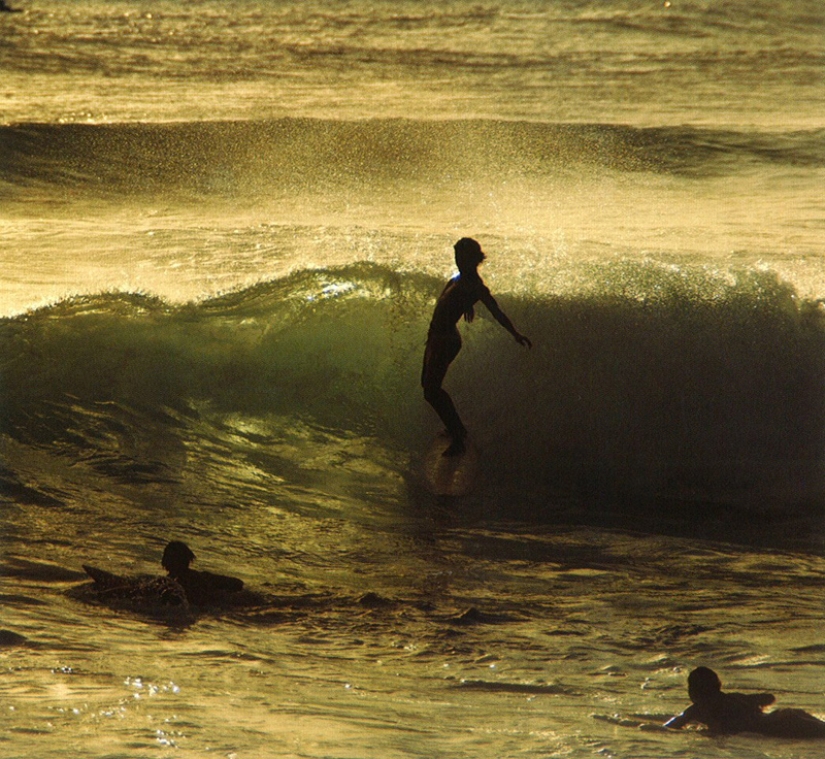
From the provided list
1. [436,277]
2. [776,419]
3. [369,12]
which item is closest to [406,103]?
[369,12]

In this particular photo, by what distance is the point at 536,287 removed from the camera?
8.93m

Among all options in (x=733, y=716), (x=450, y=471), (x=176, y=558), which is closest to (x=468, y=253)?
(x=450, y=471)

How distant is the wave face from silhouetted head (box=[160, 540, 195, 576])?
82.0 inches

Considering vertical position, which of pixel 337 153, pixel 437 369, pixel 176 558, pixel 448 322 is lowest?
pixel 176 558

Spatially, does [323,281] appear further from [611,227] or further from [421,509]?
[611,227]

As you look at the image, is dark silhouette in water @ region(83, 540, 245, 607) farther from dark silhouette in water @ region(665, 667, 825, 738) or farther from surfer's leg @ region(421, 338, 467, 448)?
dark silhouette in water @ region(665, 667, 825, 738)

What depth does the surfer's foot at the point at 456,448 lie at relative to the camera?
6.85 meters

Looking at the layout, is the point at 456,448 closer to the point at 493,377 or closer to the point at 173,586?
the point at 493,377

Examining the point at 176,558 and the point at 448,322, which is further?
the point at 448,322

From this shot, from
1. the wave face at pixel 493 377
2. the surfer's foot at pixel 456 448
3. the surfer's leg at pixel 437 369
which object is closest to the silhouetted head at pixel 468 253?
the surfer's leg at pixel 437 369

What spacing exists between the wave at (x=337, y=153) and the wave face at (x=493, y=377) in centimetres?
639

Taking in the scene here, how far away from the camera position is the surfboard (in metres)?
7.12

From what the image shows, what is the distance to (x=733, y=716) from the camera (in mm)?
3777

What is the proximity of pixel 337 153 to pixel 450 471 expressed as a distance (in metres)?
10.4
